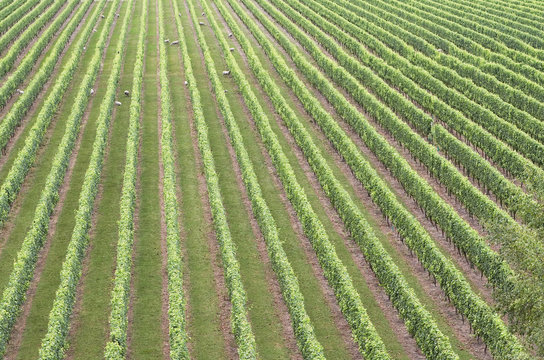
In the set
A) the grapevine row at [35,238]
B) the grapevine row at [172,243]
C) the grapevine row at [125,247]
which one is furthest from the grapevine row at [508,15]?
the grapevine row at [35,238]

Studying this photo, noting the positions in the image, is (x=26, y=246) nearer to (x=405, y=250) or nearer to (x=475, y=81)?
(x=405, y=250)

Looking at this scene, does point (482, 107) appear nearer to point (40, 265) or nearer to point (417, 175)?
point (417, 175)

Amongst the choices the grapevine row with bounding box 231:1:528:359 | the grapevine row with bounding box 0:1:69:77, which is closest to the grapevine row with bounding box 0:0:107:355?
the grapevine row with bounding box 0:1:69:77

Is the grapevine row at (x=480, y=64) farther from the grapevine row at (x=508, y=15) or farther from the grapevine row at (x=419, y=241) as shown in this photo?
the grapevine row at (x=419, y=241)

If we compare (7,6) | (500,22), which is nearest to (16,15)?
(7,6)

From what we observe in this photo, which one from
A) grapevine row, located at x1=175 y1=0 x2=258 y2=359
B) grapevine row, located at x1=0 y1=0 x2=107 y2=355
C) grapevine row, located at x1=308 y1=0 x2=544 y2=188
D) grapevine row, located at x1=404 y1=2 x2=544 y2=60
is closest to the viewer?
grapevine row, located at x1=175 y1=0 x2=258 y2=359

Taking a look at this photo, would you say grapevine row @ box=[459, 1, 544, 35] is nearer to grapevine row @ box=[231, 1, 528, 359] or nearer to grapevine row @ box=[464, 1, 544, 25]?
grapevine row @ box=[464, 1, 544, 25]

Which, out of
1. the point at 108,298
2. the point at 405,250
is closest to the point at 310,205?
the point at 405,250
